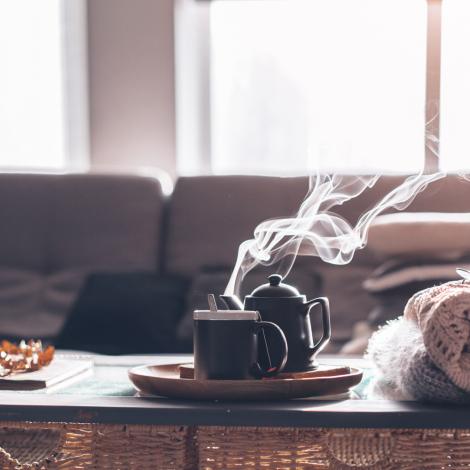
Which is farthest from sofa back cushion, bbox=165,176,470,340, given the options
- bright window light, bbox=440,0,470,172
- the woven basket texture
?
the woven basket texture

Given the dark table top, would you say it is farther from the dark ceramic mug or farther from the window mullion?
the window mullion

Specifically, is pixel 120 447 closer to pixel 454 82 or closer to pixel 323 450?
pixel 323 450

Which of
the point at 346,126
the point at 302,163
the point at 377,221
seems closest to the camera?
the point at 377,221

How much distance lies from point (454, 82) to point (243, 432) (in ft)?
6.65

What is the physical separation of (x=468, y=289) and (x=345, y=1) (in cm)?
241

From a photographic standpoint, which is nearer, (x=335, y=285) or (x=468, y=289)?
(x=468, y=289)

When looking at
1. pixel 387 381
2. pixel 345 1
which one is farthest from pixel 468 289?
pixel 345 1

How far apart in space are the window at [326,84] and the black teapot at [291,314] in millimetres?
1715

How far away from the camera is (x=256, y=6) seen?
3.24 m

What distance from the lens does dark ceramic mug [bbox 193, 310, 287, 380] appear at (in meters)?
0.90

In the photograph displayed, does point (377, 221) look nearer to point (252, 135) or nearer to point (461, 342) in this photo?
point (252, 135)

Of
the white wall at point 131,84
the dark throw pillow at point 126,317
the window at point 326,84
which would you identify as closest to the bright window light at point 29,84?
the white wall at point 131,84

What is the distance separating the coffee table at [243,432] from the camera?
0.84m

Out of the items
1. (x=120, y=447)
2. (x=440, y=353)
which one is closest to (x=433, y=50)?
(x=440, y=353)
